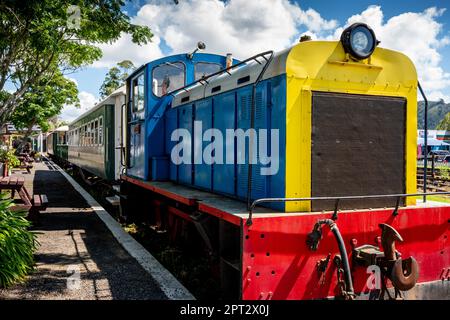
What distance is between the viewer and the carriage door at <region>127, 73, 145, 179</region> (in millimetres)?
7348

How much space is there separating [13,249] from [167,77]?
148 inches

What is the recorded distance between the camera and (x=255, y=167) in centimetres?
437

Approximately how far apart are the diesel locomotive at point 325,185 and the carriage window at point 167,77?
2.20 m

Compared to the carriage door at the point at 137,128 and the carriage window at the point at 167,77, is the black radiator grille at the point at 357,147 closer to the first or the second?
the carriage window at the point at 167,77

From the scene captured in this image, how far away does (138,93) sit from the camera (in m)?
7.61

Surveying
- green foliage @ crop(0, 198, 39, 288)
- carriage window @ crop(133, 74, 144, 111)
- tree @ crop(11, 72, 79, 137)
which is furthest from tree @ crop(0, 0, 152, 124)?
tree @ crop(11, 72, 79, 137)

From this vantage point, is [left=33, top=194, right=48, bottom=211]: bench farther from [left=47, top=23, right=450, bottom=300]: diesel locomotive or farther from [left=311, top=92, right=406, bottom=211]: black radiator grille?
[left=311, top=92, right=406, bottom=211]: black radiator grille

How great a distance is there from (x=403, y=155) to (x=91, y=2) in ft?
20.7

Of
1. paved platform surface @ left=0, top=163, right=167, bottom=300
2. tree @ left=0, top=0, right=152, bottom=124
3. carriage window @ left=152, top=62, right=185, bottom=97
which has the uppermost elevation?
tree @ left=0, top=0, right=152, bottom=124

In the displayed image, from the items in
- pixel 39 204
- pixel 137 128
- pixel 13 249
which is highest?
pixel 137 128

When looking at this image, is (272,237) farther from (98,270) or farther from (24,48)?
(24,48)

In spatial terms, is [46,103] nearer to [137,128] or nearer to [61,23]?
[61,23]

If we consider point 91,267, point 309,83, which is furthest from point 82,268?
point 309,83

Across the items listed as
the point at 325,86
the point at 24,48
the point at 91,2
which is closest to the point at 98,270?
the point at 325,86
